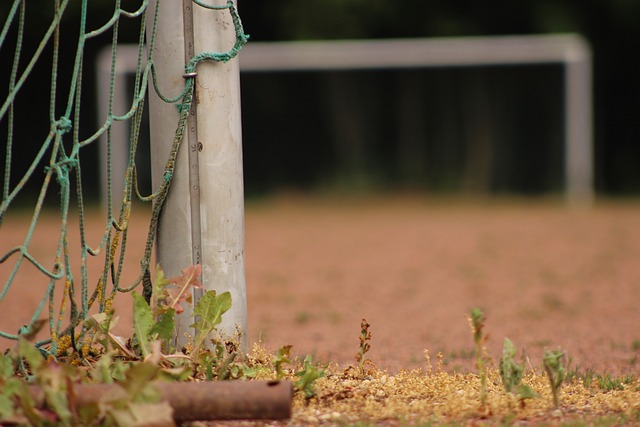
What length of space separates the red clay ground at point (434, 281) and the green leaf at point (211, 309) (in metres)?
1.09

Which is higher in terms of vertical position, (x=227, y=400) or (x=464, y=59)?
(x=464, y=59)

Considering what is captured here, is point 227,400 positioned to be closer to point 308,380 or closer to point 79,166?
point 308,380

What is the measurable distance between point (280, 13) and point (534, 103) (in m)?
5.34

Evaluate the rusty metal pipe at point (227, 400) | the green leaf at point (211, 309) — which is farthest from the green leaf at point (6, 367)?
the green leaf at point (211, 309)

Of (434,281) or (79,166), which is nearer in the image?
(79,166)

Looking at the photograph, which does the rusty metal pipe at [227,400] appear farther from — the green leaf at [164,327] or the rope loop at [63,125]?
the rope loop at [63,125]

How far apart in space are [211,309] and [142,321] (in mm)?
250

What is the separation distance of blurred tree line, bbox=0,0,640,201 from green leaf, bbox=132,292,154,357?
13369 mm

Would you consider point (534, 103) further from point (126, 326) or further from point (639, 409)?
point (639, 409)

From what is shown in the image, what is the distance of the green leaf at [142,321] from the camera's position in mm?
3115

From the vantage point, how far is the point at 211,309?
10.6ft

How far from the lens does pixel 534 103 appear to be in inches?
650

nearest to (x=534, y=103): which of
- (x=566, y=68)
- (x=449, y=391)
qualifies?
(x=566, y=68)

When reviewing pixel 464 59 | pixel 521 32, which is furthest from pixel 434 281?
pixel 521 32
